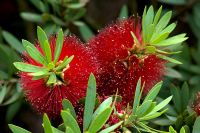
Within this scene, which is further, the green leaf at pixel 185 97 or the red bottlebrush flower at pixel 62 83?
the green leaf at pixel 185 97

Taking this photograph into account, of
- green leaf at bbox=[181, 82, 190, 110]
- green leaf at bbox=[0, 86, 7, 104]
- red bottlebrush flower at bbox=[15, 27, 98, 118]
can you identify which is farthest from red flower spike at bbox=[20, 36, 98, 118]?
green leaf at bbox=[181, 82, 190, 110]

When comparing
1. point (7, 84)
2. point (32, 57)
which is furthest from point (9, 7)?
point (32, 57)

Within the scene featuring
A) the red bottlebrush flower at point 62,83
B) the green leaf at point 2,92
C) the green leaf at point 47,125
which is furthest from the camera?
the green leaf at point 2,92

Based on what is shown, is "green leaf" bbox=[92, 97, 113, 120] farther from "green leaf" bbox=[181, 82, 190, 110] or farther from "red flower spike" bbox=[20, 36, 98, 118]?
"green leaf" bbox=[181, 82, 190, 110]

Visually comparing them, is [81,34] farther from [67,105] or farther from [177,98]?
[67,105]

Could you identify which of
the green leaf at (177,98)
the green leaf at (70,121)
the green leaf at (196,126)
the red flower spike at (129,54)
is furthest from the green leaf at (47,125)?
the green leaf at (177,98)

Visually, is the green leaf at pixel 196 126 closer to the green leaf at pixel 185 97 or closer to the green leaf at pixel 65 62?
the green leaf at pixel 185 97

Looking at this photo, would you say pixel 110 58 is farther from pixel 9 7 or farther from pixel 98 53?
pixel 9 7
